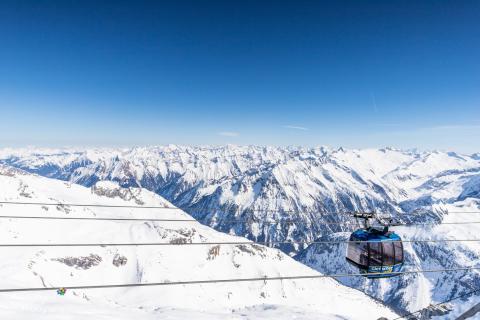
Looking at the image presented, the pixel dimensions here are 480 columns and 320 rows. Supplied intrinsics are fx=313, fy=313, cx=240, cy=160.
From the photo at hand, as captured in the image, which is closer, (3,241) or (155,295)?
(155,295)

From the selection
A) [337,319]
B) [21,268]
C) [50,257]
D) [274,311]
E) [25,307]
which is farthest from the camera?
[50,257]

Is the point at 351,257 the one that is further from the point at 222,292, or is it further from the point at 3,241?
the point at 3,241

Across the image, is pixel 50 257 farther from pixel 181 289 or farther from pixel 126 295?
pixel 181 289

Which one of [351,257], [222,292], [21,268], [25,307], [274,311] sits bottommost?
[222,292]

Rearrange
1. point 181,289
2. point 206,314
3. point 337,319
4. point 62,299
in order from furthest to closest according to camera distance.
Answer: point 181,289 < point 337,319 < point 206,314 < point 62,299

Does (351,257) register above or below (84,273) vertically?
above

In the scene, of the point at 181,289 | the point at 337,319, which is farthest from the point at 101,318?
the point at 181,289

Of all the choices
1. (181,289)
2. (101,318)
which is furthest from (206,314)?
(181,289)
